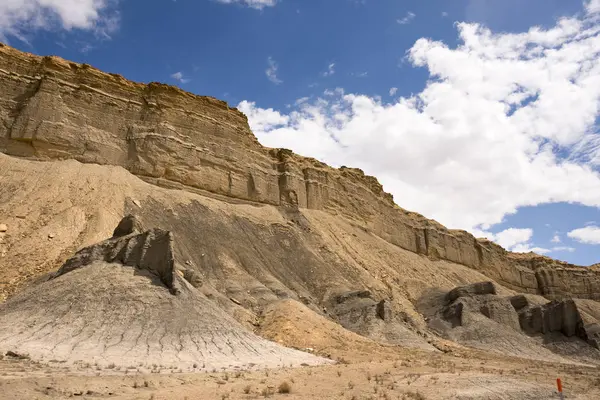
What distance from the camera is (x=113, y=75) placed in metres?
35.9

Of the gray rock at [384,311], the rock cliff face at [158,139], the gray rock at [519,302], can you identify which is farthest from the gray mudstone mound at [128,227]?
the gray rock at [519,302]

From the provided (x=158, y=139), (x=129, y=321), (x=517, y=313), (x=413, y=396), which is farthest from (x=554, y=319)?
(x=129, y=321)

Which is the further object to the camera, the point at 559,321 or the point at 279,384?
the point at 559,321

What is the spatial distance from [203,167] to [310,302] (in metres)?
14.2

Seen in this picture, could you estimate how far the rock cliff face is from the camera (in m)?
31.3

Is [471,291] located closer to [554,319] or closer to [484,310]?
[484,310]

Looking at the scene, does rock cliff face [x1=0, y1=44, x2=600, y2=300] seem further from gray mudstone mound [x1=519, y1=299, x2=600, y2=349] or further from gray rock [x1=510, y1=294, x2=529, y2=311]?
gray mudstone mound [x1=519, y1=299, x2=600, y2=349]

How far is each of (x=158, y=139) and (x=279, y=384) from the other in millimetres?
26642

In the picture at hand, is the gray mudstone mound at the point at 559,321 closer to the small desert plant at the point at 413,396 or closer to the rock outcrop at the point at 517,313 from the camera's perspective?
the rock outcrop at the point at 517,313

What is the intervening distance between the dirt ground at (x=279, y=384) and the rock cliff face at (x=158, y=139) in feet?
74.8

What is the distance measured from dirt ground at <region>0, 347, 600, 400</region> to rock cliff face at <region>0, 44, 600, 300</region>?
22807 mm

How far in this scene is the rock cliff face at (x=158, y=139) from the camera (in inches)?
1233

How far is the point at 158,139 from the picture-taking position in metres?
35.2

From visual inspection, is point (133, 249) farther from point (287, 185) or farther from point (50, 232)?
point (287, 185)
